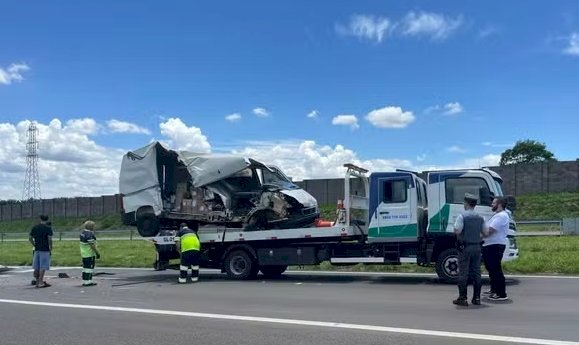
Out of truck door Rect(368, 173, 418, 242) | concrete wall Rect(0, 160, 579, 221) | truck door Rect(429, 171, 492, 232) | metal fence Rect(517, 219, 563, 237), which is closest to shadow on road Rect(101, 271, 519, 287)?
truck door Rect(368, 173, 418, 242)

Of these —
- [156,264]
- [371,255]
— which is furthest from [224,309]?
→ [156,264]

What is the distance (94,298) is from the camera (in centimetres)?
1272

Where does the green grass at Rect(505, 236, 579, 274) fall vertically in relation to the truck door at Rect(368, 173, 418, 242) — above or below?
below

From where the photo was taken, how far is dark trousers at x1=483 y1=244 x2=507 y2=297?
10.9 metres

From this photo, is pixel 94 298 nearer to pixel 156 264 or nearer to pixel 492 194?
pixel 156 264

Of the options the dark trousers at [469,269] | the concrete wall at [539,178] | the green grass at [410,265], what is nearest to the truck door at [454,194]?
the dark trousers at [469,269]

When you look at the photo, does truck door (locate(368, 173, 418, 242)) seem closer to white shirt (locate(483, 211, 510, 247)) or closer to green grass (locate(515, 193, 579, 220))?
white shirt (locate(483, 211, 510, 247))

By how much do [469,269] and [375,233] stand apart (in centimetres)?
407

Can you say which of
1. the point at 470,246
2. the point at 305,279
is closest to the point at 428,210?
the point at 470,246

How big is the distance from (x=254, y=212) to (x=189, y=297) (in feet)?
13.5

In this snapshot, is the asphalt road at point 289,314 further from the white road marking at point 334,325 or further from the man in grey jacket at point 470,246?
the man in grey jacket at point 470,246

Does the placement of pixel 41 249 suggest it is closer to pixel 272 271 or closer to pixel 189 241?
pixel 189 241

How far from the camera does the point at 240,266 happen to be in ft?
52.9

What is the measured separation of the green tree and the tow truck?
319 feet
